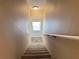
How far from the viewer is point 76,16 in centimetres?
156

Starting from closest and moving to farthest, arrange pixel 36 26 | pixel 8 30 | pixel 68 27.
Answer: pixel 68 27, pixel 8 30, pixel 36 26

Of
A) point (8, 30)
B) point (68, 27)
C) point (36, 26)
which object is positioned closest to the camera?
point (68, 27)

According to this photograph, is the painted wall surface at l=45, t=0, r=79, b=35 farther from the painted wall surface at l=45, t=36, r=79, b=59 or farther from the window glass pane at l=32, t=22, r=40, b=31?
the window glass pane at l=32, t=22, r=40, b=31

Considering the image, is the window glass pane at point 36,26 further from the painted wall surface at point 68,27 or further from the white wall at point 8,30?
the painted wall surface at point 68,27

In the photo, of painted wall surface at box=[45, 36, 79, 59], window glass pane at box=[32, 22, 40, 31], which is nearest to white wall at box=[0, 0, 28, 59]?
painted wall surface at box=[45, 36, 79, 59]

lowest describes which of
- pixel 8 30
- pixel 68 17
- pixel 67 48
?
pixel 67 48

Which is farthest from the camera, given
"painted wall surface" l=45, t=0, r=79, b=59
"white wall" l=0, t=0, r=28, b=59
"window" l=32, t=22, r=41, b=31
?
"window" l=32, t=22, r=41, b=31

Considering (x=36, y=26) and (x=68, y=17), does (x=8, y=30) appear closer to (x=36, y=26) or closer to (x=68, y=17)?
(x=68, y=17)

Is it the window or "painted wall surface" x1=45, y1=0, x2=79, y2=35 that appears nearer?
"painted wall surface" x1=45, y1=0, x2=79, y2=35

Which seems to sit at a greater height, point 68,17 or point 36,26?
point 68,17

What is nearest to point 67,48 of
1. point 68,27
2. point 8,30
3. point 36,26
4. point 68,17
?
point 68,27

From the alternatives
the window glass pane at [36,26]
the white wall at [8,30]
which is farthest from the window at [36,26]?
the white wall at [8,30]

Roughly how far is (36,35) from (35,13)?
146 centimetres

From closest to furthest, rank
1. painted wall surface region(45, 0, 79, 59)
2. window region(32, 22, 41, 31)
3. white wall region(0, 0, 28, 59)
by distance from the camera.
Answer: painted wall surface region(45, 0, 79, 59), white wall region(0, 0, 28, 59), window region(32, 22, 41, 31)
